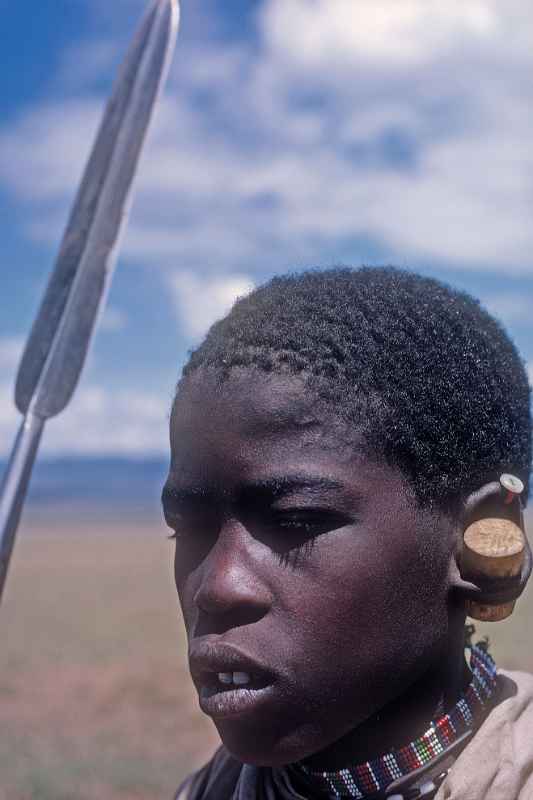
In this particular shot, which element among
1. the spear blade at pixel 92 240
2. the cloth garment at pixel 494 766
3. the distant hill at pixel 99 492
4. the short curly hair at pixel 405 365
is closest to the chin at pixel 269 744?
the cloth garment at pixel 494 766

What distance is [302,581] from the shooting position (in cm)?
219

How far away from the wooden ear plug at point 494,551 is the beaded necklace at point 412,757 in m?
0.22

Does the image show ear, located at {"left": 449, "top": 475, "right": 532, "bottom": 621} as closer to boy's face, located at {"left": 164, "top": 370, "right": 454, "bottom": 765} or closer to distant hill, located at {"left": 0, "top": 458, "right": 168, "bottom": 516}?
boy's face, located at {"left": 164, "top": 370, "right": 454, "bottom": 765}

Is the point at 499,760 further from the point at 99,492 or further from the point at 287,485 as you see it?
the point at 99,492

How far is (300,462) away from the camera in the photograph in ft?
7.25

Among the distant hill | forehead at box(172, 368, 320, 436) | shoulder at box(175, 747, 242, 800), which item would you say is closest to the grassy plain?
shoulder at box(175, 747, 242, 800)

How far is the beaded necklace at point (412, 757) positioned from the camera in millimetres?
2342

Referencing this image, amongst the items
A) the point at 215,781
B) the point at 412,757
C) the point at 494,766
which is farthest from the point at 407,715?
the point at 215,781

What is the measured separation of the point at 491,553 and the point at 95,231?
1662mm

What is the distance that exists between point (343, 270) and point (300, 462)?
66cm

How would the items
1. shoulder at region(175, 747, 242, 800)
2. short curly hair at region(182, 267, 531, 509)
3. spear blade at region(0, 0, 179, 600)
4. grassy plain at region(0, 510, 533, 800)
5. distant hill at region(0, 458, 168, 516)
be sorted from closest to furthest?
short curly hair at region(182, 267, 531, 509) < shoulder at region(175, 747, 242, 800) < spear blade at region(0, 0, 179, 600) < grassy plain at region(0, 510, 533, 800) < distant hill at region(0, 458, 168, 516)

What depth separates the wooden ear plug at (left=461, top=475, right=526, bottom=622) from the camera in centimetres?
224

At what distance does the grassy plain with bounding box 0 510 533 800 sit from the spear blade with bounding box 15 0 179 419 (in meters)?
8.43

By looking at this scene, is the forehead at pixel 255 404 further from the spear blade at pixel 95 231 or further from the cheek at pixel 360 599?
the spear blade at pixel 95 231
